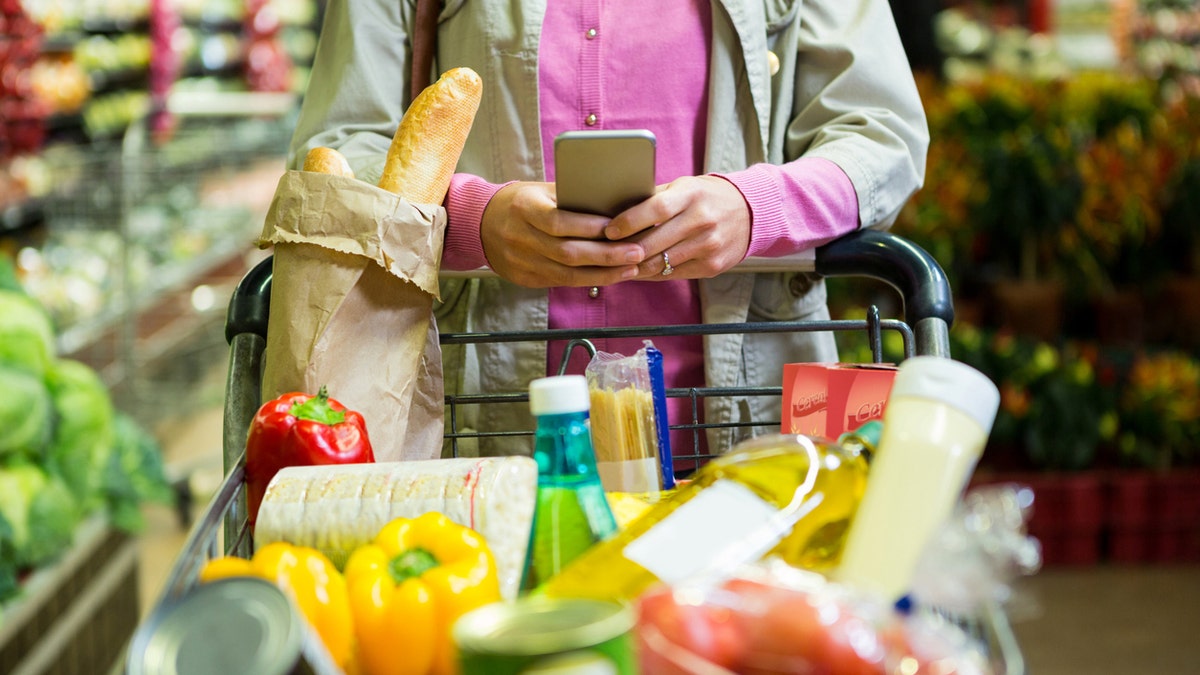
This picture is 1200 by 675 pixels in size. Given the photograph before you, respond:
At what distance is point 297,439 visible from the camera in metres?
1.06

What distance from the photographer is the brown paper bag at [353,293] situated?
1.15m

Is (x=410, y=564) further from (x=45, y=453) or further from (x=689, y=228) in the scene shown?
(x=45, y=453)

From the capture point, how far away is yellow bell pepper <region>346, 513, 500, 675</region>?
836 millimetres

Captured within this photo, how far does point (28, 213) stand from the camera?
5.83 m

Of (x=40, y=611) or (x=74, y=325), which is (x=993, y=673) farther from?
(x=74, y=325)

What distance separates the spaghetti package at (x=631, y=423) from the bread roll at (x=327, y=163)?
1.04 ft

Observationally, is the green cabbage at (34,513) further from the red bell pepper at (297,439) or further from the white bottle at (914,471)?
the white bottle at (914,471)

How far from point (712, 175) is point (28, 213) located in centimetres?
535

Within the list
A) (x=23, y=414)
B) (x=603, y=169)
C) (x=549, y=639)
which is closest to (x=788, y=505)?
(x=549, y=639)

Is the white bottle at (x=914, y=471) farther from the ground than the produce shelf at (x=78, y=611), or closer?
farther from the ground

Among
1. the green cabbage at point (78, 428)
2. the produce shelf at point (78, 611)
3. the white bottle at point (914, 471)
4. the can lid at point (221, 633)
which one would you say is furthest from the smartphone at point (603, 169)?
the green cabbage at point (78, 428)

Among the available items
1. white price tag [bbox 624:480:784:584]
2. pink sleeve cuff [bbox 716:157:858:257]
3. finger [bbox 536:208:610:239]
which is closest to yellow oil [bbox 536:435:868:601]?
white price tag [bbox 624:480:784:584]

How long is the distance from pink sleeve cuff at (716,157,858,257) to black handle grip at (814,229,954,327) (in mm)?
24

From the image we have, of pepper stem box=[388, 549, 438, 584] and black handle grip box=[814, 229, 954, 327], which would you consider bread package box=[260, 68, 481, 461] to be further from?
black handle grip box=[814, 229, 954, 327]
